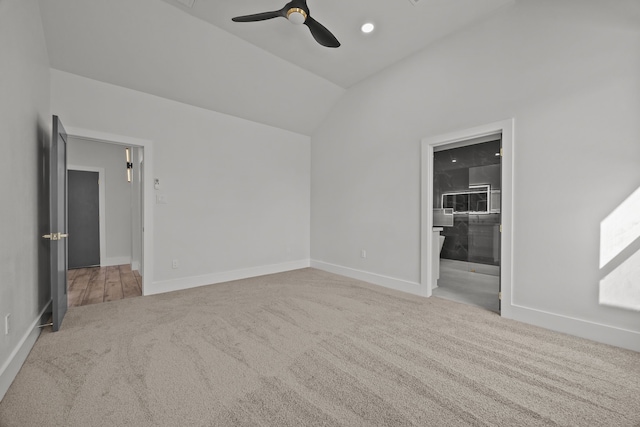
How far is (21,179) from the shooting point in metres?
2.18

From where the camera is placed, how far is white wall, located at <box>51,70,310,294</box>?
3.55 metres

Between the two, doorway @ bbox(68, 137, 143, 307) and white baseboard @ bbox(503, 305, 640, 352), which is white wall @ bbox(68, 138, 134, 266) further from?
white baseboard @ bbox(503, 305, 640, 352)

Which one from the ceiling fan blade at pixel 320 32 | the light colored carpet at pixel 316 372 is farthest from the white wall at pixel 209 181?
the ceiling fan blade at pixel 320 32

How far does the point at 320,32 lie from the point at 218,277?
12.1 ft

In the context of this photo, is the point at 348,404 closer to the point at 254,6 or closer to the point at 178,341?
the point at 178,341

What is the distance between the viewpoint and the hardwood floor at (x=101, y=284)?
12.3 feet

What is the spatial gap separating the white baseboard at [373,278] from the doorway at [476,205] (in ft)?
0.60

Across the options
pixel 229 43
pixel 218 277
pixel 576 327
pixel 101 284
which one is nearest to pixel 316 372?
pixel 576 327

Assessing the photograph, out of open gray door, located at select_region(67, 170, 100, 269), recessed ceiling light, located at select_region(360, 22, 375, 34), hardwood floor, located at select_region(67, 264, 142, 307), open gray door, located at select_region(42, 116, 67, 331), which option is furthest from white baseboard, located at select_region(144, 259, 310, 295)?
recessed ceiling light, located at select_region(360, 22, 375, 34)

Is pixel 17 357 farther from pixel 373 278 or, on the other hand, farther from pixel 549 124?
pixel 549 124

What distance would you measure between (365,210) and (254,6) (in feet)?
10.1

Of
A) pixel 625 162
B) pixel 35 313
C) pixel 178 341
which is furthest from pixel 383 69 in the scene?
pixel 35 313

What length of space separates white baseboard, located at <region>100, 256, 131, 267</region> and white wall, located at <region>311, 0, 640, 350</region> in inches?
226

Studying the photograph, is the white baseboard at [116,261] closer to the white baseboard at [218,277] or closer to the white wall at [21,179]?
the white baseboard at [218,277]
